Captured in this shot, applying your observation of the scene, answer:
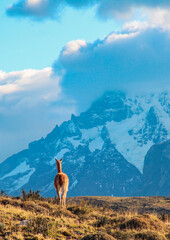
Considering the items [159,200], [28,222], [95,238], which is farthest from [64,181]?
[159,200]

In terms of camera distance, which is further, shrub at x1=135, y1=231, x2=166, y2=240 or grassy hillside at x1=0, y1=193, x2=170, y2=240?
shrub at x1=135, y1=231, x2=166, y2=240

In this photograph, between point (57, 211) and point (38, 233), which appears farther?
point (57, 211)

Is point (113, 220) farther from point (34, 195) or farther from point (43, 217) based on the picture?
point (34, 195)

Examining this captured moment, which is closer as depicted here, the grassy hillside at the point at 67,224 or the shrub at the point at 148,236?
the grassy hillside at the point at 67,224

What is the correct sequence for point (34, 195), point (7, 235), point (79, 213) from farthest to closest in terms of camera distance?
point (34, 195)
point (79, 213)
point (7, 235)

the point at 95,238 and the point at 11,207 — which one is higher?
the point at 11,207

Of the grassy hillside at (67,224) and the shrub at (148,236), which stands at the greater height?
the grassy hillside at (67,224)

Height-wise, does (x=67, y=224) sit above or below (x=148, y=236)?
above

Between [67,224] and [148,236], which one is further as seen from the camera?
[67,224]

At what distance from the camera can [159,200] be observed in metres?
53.4

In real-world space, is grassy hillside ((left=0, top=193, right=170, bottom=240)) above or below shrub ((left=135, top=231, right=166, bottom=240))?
above

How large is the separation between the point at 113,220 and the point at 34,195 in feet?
22.8

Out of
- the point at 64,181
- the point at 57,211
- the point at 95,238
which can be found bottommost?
the point at 95,238

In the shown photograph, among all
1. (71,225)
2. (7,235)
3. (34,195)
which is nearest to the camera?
(7,235)
